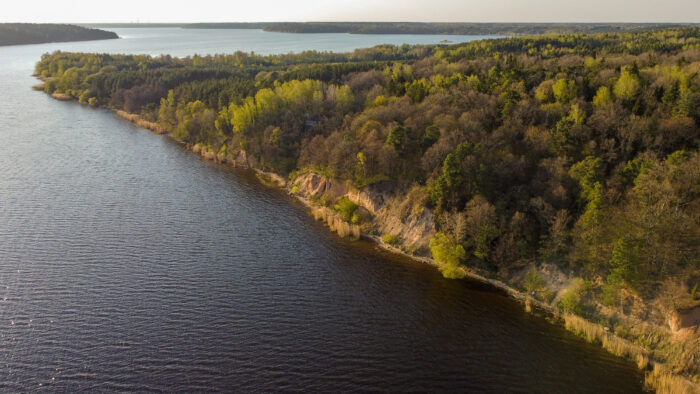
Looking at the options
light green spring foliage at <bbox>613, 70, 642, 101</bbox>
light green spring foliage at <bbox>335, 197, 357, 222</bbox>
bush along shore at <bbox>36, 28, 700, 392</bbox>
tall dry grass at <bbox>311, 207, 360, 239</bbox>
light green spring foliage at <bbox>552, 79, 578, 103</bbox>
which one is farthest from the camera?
light green spring foliage at <bbox>552, 79, 578, 103</bbox>

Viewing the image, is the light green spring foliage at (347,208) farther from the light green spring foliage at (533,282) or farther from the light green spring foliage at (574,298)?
the light green spring foliage at (574,298)

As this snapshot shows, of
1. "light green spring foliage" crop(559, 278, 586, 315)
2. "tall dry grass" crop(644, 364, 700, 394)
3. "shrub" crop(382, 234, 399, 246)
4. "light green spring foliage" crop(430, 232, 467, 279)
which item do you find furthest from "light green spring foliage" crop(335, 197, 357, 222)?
"tall dry grass" crop(644, 364, 700, 394)

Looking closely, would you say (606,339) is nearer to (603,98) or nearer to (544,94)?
(603,98)

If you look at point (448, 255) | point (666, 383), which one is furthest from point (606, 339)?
point (448, 255)

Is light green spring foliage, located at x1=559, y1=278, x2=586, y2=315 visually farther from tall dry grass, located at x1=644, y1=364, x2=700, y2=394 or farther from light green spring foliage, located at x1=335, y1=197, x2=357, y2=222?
light green spring foliage, located at x1=335, y1=197, x2=357, y2=222

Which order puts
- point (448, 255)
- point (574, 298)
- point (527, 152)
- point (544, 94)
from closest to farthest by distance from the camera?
point (574, 298) < point (448, 255) < point (527, 152) < point (544, 94)

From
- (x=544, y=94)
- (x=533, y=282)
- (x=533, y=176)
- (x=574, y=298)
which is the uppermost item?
(x=544, y=94)
